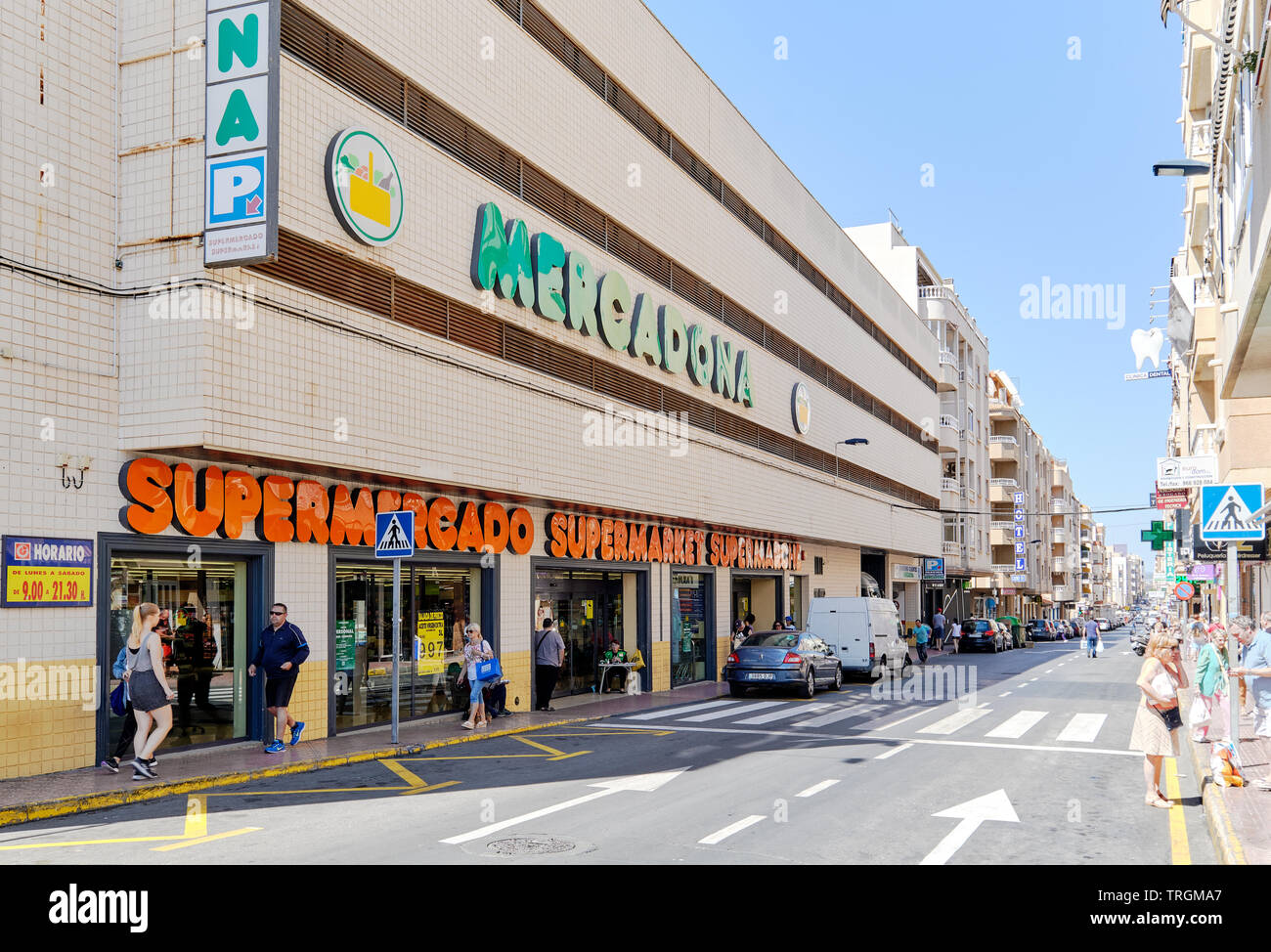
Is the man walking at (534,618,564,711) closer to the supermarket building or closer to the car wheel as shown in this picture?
the supermarket building

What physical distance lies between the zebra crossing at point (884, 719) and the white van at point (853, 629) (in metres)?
4.90

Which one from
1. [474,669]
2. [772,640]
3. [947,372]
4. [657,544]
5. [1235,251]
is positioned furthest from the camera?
[947,372]

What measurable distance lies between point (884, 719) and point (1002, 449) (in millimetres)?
66923

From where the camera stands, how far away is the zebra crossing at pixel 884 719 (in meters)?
17.2

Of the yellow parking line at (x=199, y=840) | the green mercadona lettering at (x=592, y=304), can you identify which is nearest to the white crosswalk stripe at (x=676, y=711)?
the green mercadona lettering at (x=592, y=304)

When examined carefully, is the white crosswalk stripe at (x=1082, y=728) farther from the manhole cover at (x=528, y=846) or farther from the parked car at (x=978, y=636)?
the parked car at (x=978, y=636)

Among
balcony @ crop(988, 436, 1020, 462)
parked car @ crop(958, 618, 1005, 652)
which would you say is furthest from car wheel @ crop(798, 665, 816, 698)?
balcony @ crop(988, 436, 1020, 462)

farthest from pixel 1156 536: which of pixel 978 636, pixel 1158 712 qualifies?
pixel 1158 712

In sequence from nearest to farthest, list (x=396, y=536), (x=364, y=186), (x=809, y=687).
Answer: (x=396, y=536) → (x=364, y=186) → (x=809, y=687)

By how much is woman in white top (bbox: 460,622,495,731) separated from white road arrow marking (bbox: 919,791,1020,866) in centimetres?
851

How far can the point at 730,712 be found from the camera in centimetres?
2042

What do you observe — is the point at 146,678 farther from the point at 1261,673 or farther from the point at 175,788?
the point at 1261,673
